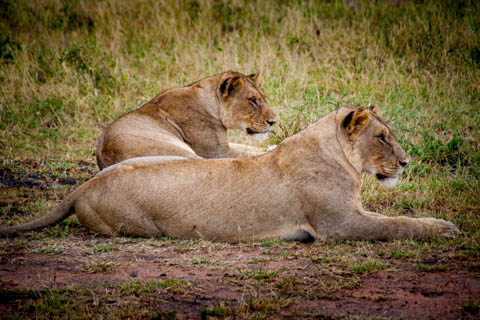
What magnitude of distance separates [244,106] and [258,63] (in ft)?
9.85

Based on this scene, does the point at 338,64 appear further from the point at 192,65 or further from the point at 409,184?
the point at 409,184

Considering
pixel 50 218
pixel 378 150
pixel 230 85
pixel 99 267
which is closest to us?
pixel 99 267

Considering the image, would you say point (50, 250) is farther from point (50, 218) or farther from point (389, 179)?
point (389, 179)

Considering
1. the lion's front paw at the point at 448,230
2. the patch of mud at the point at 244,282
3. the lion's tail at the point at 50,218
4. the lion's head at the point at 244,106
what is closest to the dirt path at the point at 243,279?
the patch of mud at the point at 244,282

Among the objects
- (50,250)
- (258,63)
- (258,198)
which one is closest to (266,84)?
(258,63)

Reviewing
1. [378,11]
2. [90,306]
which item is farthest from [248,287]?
[378,11]

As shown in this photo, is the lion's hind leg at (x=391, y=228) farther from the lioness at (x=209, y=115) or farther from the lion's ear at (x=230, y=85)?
the lion's ear at (x=230, y=85)

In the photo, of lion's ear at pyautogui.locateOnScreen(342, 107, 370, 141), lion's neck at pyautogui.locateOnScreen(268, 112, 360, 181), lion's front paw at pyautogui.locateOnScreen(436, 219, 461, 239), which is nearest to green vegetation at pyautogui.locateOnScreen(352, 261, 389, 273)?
lion's front paw at pyautogui.locateOnScreen(436, 219, 461, 239)

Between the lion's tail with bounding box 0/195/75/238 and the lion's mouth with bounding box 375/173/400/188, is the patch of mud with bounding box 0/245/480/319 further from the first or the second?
the lion's mouth with bounding box 375/173/400/188

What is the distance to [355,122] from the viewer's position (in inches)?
192

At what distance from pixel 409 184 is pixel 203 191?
2338 mm

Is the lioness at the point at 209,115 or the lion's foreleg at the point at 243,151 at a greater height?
the lioness at the point at 209,115

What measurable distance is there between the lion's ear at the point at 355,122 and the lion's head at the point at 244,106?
7.81 feet

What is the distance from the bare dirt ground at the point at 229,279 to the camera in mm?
3449
